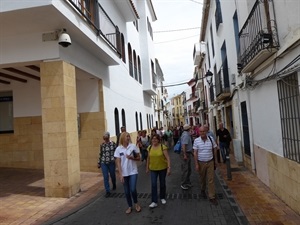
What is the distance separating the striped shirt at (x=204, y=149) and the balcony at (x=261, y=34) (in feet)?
7.25

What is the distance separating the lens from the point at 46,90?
7586mm

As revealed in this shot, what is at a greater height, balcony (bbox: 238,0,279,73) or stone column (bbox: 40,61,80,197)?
balcony (bbox: 238,0,279,73)

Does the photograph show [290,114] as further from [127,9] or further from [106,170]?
[127,9]

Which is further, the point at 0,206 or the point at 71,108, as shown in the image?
the point at 71,108

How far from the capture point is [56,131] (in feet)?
24.7

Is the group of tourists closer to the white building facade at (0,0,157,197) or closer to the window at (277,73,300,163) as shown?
the white building facade at (0,0,157,197)

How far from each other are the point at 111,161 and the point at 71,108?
5.72ft

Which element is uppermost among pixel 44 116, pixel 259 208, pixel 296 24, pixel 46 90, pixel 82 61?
pixel 82 61

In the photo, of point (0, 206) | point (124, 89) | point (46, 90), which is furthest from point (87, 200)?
point (124, 89)

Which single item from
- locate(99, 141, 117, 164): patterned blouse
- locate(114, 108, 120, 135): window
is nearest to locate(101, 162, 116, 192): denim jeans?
locate(99, 141, 117, 164): patterned blouse

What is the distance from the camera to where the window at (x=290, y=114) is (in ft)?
17.9

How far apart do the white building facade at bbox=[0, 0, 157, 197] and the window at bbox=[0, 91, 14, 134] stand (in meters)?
0.03

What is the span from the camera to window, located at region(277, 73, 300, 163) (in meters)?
5.45

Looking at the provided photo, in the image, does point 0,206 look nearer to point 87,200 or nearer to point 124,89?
point 87,200
